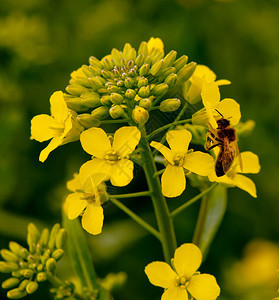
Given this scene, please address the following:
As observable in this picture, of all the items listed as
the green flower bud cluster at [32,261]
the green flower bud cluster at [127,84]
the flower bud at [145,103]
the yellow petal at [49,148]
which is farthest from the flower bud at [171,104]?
the green flower bud cluster at [32,261]

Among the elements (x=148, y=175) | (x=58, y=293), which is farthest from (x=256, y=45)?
(x=58, y=293)

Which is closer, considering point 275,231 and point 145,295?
point 145,295

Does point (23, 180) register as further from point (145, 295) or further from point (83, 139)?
point (83, 139)

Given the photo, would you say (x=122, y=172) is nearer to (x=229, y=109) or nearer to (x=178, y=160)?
(x=178, y=160)

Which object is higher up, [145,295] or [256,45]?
[256,45]

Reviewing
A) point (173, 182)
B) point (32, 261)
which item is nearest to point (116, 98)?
point (173, 182)

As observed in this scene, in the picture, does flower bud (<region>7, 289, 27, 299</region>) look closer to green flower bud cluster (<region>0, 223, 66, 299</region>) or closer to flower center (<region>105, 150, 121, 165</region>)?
green flower bud cluster (<region>0, 223, 66, 299</region>)
